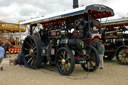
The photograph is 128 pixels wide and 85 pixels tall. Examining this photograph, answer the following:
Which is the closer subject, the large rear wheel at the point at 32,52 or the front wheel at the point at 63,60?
the front wheel at the point at 63,60

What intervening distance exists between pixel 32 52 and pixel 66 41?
1975 mm

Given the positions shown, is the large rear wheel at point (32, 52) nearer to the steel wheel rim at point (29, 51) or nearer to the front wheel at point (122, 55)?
the steel wheel rim at point (29, 51)

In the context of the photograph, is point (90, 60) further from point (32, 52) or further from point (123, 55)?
point (123, 55)

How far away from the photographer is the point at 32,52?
6895 mm

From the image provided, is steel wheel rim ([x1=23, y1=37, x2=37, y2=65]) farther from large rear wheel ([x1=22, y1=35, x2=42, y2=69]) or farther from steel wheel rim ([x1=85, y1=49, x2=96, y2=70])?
steel wheel rim ([x1=85, y1=49, x2=96, y2=70])

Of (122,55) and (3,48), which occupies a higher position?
(3,48)

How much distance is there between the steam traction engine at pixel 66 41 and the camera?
219 inches

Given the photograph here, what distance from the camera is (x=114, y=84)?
177 inches

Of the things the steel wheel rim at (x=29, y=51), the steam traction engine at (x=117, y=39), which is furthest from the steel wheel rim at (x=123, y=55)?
the steel wheel rim at (x=29, y=51)

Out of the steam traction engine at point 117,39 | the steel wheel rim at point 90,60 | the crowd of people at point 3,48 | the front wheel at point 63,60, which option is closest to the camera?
the front wheel at point 63,60

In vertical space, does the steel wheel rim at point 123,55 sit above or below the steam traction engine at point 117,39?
below

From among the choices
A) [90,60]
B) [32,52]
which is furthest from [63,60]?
[32,52]

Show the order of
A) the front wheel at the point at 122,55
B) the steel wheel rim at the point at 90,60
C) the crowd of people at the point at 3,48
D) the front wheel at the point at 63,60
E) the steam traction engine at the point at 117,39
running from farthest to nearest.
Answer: the steam traction engine at the point at 117,39, the front wheel at the point at 122,55, the crowd of people at the point at 3,48, the steel wheel rim at the point at 90,60, the front wheel at the point at 63,60

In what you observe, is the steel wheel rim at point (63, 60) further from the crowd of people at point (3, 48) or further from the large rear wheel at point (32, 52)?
the crowd of people at point (3, 48)
